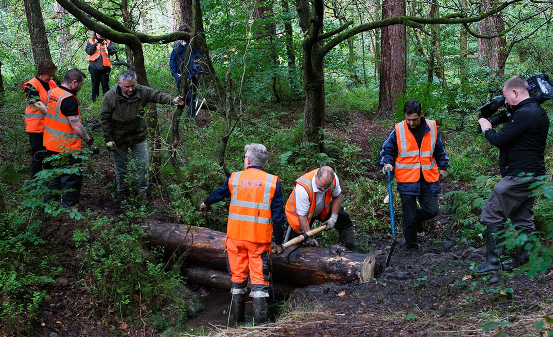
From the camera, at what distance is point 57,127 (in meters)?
6.19

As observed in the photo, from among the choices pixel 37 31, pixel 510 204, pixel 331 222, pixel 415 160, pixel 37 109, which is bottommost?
pixel 331 222

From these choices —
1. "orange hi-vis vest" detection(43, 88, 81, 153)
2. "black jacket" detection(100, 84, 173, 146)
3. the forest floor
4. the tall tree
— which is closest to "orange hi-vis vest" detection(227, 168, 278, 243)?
the forest floor

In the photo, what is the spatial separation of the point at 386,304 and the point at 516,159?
215 centimetres

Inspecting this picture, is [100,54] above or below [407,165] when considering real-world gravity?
above

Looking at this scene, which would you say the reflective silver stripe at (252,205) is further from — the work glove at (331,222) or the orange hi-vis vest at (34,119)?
the orange hi-vis vest at (34,119)

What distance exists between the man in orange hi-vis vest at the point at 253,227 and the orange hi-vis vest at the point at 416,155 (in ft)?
6.53

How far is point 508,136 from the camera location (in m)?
4.63

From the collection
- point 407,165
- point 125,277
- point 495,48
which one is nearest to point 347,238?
point 407,165

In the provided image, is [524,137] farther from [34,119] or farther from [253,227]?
[34,119]

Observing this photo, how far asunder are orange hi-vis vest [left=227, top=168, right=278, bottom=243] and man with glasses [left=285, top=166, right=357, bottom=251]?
63 centimetres

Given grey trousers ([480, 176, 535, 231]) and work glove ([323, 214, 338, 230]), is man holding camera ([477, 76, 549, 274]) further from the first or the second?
work glove ([323, 214, 338, 230])

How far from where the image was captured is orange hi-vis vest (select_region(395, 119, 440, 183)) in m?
5.79

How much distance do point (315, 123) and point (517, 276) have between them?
209 inches

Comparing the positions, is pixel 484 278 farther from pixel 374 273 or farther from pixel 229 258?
pixel 229 258
